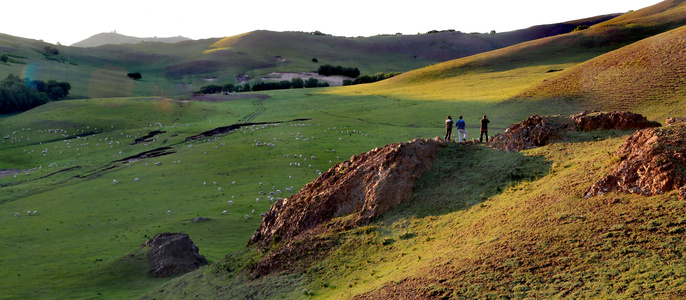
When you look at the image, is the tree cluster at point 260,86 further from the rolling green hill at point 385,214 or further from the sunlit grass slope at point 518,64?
the sunlit grass slope at point 518,64

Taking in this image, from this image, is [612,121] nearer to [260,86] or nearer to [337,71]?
[260,86]

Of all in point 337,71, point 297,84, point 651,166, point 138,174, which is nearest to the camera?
point 651,166

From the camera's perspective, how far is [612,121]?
17906mm

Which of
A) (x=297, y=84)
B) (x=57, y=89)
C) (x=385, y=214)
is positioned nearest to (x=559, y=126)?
(x=385, y=214)

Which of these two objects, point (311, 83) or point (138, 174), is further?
point (311, 83)

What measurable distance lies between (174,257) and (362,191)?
12.5 metres

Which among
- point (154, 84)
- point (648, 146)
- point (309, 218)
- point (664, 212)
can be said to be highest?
point (154, 84)

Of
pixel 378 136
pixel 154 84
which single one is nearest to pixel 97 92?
pixel 154 84

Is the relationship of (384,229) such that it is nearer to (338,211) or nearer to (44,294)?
(338,211)

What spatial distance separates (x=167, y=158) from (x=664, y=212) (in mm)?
52796

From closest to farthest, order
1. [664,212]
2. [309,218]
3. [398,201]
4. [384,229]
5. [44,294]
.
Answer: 1. [664,212]
2. [384,229]
3. [398,201]
4. [309,218]
5. [44,294]

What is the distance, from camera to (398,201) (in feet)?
56.0

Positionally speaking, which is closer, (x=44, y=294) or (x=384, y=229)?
(x=384, y=229)

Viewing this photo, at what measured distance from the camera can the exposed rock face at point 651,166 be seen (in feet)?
36.6
